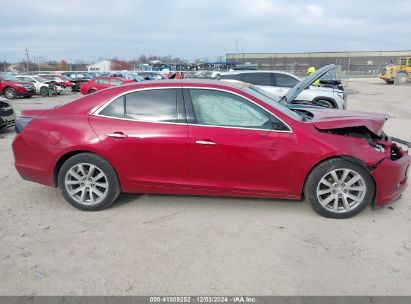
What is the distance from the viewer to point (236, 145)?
3980 millimetres

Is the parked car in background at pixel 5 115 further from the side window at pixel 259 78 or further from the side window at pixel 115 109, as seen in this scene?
the side window at pixel 259 78

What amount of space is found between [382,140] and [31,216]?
168 inches

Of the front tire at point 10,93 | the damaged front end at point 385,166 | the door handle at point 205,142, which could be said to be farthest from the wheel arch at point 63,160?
the front tire at point 10,93

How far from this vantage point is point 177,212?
4.28 meters

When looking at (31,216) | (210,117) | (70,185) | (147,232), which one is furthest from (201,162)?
(31,216)

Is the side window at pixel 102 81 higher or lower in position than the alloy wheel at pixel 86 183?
higher

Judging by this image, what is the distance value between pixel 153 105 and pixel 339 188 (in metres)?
2.30

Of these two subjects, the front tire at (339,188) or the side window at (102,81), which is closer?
the front tire at (339,188)

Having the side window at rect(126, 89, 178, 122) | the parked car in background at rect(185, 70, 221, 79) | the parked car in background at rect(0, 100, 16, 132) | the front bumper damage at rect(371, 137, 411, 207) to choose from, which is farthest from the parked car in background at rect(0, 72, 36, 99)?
the front bumper damage at rect(371, 137, 411, 207)

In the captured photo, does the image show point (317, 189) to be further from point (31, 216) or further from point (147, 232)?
point (31, 216)

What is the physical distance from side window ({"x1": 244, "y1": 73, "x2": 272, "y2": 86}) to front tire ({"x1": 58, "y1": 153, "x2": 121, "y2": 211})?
352 inches

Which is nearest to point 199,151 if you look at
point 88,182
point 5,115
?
point 88,182

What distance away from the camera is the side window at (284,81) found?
12.3 m

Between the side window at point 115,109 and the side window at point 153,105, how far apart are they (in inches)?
2.8
